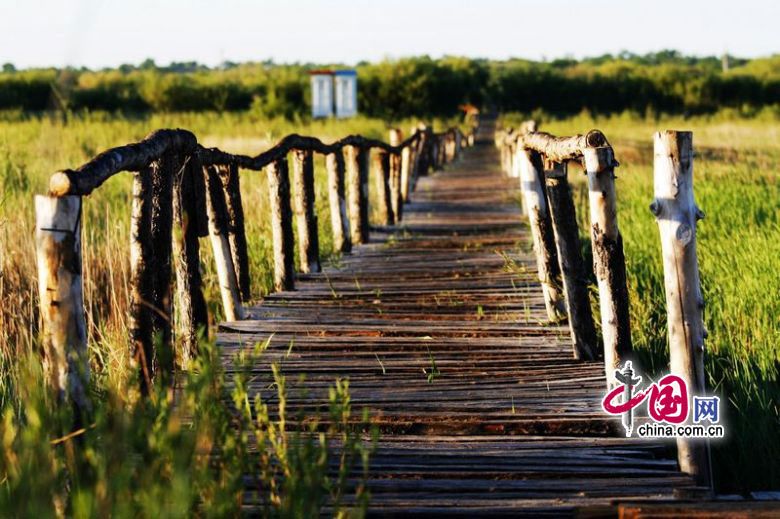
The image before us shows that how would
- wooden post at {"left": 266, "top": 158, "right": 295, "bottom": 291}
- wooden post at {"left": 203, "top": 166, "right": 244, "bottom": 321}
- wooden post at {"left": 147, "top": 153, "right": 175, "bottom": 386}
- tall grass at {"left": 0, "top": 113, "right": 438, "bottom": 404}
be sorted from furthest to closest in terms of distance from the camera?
1. wooden post at {"left": 266, "top": 158, "right": 295, "bottom": 291}
2. wooden post at {"left": 203, "top": 166, "right": 244, "bottom": 321}
3. tall grass at {"left": 0, "top": 113, "right": 438, "bottom": 404}
4. wooden post at {"left": 147, "top": 153, "right": 175, "bottom": 386}

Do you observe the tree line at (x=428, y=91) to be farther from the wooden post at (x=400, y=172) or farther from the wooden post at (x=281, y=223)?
the wooden post at (x=281, y=223)

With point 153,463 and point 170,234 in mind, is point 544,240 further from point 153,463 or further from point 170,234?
point 153,463

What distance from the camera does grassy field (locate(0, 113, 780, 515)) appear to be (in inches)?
89.1

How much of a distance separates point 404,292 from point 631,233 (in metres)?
2.03

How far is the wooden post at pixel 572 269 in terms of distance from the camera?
4.88 m

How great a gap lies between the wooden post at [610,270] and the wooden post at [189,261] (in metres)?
1.71

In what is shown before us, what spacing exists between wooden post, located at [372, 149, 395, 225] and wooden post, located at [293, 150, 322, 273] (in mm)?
2983

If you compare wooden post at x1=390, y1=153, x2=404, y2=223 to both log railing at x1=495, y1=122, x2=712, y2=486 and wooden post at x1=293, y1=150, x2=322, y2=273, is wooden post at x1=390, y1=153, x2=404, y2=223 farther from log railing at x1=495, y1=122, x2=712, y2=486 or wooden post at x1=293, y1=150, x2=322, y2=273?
log railing at x1=495, y1=122, x2=712, y2=486

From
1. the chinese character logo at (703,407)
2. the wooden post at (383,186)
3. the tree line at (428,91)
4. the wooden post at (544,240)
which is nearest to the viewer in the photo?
the chinese character logo at (703,407)

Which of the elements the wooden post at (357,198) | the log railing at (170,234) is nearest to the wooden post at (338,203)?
the log railing at (170,234)

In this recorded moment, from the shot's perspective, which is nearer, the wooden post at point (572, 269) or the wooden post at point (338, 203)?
the wooden post at point (572, 269)

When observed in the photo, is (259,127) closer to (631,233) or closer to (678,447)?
(631,233)

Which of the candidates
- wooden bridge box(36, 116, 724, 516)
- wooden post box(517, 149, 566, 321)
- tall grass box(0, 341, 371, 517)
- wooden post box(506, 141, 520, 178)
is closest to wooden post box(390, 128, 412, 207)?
wooden post box(506, 141, 520, 178)

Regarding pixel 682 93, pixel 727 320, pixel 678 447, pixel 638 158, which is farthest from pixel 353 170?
pixel 682 93
